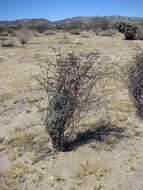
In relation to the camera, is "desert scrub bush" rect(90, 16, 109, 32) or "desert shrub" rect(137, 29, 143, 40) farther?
"desert scrub bush" rect(90, 16, 109, 32)

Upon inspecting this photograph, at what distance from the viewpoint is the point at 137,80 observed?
661 cm

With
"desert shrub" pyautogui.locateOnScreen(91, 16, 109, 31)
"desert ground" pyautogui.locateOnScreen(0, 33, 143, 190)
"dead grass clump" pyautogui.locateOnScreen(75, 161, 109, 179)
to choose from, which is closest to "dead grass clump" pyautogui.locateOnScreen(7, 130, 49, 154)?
"desert ground" pyautogui.locateOnScreen(0, 33, 143, 190)

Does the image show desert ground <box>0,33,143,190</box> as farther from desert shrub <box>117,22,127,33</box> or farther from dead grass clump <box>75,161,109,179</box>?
desert shrub <box>117,22,127,33</box>

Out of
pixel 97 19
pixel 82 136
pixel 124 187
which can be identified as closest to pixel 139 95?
pixel 82 136

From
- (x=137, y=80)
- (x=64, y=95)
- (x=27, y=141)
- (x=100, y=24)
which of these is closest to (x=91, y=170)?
(x=64, y=95)

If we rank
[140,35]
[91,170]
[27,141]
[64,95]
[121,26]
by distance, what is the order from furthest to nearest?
[121,26], [140,35], [27,141], [64,95], [91,170]

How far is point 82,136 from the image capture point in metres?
6.20

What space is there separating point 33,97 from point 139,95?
381cm

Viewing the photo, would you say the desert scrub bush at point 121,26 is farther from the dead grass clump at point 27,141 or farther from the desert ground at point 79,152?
the dead grass clump at point 27,141

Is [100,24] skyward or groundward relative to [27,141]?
skyward

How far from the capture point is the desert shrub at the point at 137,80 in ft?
21.4

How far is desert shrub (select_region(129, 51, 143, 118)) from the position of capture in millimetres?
6518

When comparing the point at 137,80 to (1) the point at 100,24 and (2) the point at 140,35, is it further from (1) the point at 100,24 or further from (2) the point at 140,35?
(1) the point at 100,24

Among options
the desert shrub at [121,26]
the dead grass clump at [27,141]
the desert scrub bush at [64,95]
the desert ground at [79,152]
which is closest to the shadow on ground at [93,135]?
the desert ground at [79,152]
